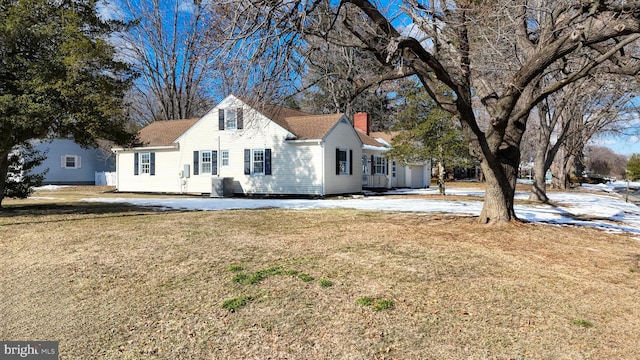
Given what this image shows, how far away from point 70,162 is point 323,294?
34355 mm

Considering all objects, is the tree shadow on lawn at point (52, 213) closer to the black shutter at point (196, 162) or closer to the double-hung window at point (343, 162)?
the black shutter at point (196, 162)

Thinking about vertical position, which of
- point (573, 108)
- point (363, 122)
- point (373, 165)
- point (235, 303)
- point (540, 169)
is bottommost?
point (235, 303)

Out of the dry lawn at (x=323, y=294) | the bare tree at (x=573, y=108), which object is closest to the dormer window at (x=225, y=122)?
the dry lawn at (x=323, y=294)

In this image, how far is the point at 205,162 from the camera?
21797 mm

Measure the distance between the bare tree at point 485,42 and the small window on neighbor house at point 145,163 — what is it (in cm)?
1728

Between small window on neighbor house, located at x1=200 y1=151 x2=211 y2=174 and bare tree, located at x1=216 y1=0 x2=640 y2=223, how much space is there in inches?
541

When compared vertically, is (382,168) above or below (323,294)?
above

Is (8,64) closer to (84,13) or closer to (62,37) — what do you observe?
(62,37)

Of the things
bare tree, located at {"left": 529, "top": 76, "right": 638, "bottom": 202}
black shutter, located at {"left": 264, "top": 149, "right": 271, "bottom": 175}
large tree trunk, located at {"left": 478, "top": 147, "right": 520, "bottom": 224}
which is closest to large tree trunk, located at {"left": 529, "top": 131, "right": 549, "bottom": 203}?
bare tree, located at {"left": 529, "top": 76, "right": 638, "bottom": 202}

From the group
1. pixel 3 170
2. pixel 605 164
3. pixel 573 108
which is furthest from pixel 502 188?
pixel 605 164

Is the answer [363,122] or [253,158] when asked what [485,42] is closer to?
[253,158]

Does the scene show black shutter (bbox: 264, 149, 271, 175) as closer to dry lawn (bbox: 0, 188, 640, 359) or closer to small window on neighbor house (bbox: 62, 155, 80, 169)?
dry lawn (bbox: 0, 188, 640, 359)

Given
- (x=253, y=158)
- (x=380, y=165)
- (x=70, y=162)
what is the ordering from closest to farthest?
(x=253, y=158)
(x=380, y=165)
(x=70, y=162)

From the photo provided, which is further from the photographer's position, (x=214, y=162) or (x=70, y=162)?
(x=70, y=162)
